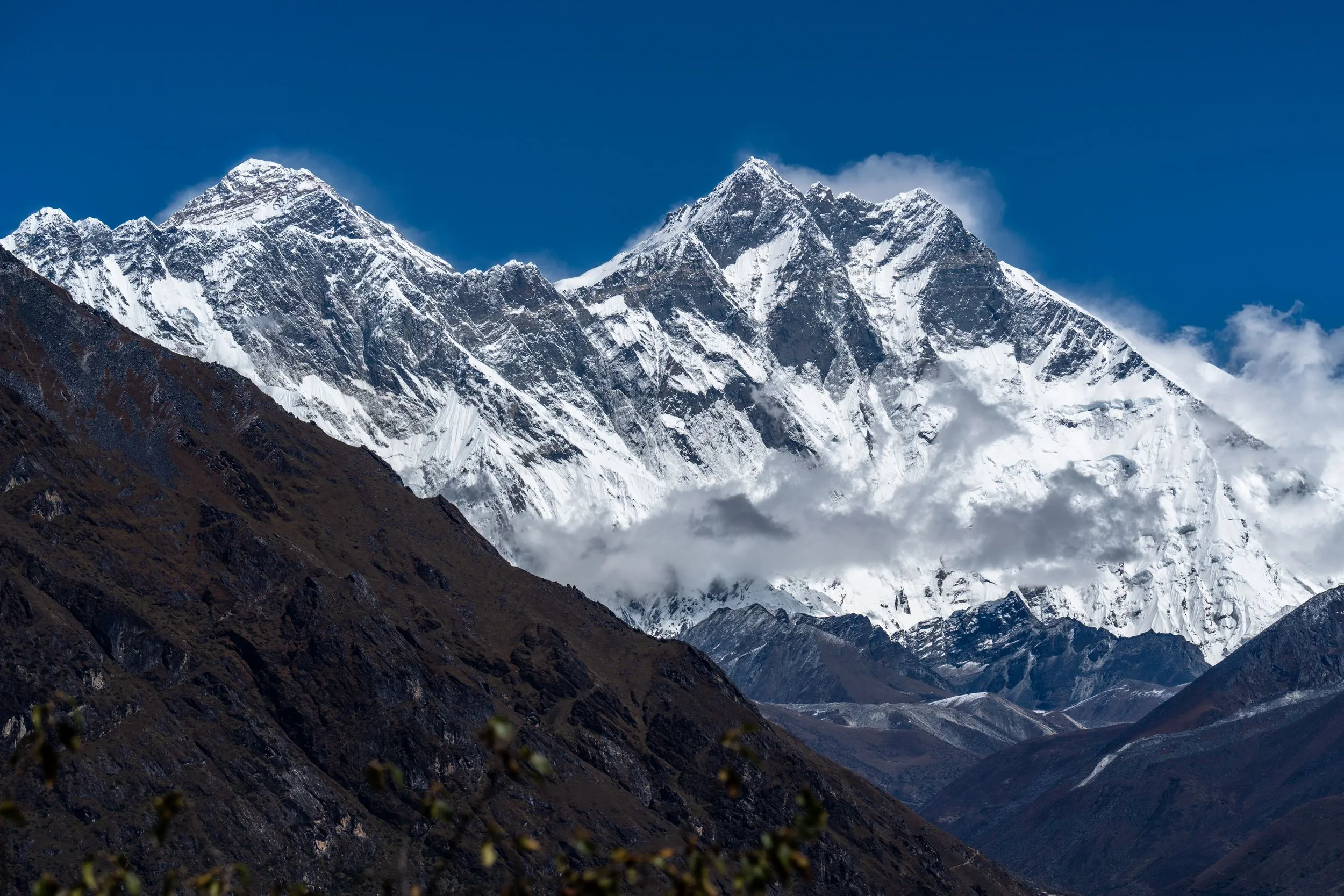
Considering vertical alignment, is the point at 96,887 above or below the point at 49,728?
below

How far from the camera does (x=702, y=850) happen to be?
116 ft

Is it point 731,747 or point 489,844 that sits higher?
point 731,747

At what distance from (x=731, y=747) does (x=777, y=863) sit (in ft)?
11.3

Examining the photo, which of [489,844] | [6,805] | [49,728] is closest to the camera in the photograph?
[6,805]

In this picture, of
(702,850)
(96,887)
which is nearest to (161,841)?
(96,887)

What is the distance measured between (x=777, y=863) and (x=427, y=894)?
762cm

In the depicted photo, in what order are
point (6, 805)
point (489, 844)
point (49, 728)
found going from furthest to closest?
point (49, 728), point (489, 844), point (6, 805)

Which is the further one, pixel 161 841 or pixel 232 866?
pixel 232 866

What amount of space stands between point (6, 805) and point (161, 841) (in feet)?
9.81

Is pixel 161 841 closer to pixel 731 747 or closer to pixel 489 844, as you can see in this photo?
pixel 489 844

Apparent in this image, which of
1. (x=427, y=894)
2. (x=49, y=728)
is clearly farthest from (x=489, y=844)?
(x=49, y=728)

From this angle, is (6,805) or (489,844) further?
(489,844)

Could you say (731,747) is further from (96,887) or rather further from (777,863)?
(96,887)

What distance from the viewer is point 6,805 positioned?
33812 mm
